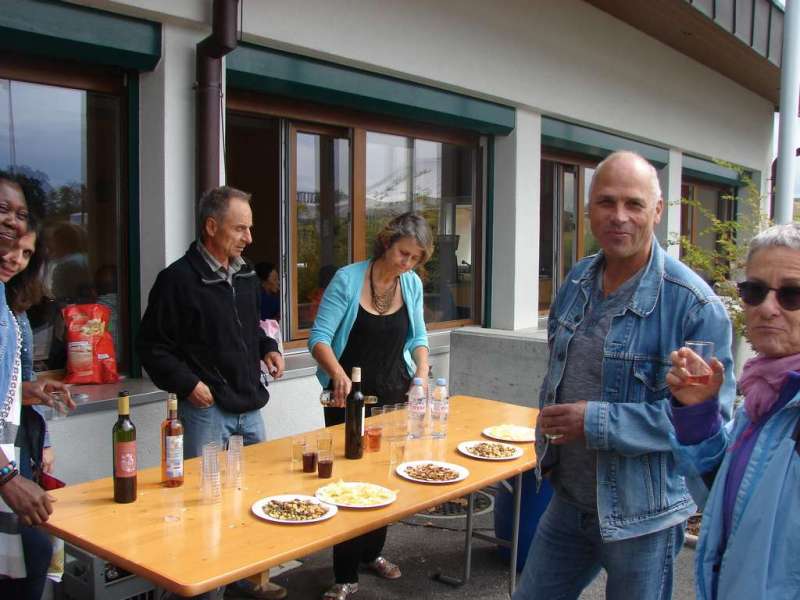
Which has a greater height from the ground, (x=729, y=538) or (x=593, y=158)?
(x=593, y=158)

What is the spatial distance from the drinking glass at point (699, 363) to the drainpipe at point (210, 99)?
337cm

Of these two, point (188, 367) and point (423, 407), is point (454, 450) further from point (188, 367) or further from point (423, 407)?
point (188, 367)

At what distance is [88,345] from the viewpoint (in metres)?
4.34

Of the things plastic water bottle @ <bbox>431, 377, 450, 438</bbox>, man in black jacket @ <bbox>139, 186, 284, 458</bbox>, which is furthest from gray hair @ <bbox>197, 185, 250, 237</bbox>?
plastic water bottle @ <bbox>431, 377, 450, 438</bbox>

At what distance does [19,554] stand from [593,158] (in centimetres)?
793

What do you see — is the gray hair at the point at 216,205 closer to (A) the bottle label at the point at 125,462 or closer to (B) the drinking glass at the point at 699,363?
(A) the bottle label at the point at 125,462

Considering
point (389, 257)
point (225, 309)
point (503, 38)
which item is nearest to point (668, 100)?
point (503, 38)

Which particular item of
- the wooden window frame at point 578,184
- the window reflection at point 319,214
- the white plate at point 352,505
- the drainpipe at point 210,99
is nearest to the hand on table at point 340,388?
the white plate at point 352,505

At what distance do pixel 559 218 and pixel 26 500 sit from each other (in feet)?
24.2

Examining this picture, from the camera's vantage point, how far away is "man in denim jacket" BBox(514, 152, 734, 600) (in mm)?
2041

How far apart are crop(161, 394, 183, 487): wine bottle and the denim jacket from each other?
1422 mm

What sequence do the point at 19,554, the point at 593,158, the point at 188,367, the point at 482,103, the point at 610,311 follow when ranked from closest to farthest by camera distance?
the point at 610,311
the point at 19,554
the point at 188,367
the point at 482,103
the point at 593,158

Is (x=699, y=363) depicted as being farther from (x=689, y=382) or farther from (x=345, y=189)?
(x=345, y=189)

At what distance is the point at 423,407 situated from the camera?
353cm
